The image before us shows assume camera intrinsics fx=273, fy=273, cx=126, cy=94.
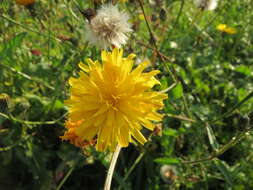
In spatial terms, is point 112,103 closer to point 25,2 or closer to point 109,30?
point 109,30

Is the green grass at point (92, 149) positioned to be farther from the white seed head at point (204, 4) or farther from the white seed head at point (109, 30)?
the white seed head at point (109, 30)

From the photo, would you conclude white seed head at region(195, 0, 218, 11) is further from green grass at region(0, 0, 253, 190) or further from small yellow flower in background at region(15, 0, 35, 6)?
small yellow flower in background at region(15, 0, 35, 6)

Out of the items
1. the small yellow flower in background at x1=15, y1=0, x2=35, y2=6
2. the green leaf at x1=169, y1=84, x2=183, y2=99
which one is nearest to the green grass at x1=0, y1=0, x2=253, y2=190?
the green leaf at x1=169, y1=84, x2=183, y2=99

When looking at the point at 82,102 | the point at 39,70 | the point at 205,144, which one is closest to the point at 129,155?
the point at 205,144

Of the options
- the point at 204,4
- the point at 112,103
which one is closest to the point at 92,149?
the point at 112,103

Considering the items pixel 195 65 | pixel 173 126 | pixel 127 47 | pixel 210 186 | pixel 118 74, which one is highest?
pixel 195 65

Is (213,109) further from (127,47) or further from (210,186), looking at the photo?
(127,47)
